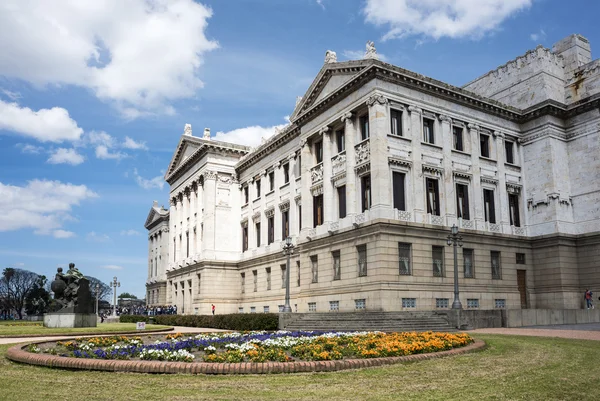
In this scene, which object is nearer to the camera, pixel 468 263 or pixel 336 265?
pixel 468 263

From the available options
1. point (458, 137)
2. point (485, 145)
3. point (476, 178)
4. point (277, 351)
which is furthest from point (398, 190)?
point (277, 351)

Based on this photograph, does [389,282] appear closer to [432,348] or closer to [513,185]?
[513,185]

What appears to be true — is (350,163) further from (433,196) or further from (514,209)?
(514,209)

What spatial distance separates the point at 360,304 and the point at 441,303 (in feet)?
18.2

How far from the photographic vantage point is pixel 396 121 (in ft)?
129

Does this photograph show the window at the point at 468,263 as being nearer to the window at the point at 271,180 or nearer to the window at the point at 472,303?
the window at the point at 472,303

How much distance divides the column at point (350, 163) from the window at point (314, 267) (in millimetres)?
5457

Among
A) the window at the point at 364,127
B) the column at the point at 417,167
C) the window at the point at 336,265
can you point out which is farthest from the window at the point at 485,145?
the window at the point at 336,265

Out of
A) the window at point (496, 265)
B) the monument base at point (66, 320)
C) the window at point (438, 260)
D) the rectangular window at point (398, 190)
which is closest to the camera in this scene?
the monument base at point (66, 320)

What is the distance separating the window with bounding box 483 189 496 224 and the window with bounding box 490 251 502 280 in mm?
2623

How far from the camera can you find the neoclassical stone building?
1481 inches

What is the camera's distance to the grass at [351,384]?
9.63 metres

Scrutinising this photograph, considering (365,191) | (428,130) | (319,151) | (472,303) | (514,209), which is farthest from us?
(319,151)

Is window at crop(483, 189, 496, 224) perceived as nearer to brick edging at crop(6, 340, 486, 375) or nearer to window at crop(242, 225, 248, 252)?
window at crop(242, 225, 248, 252)
